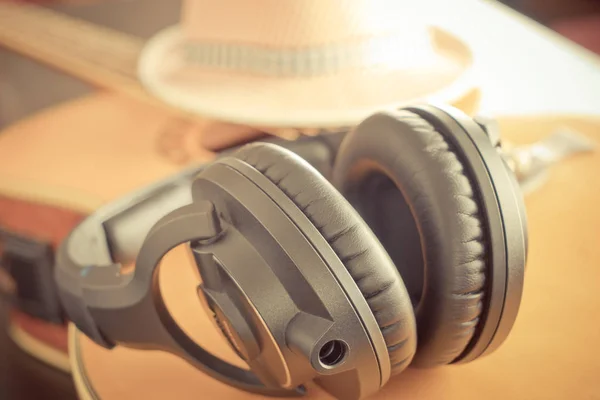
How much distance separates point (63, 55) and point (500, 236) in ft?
2.95

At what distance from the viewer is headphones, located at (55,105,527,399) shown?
36cm

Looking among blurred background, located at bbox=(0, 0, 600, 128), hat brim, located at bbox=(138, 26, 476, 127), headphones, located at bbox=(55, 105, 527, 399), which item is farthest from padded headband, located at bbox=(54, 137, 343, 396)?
blurred background, located at bbox=(0, 0, 600, 128)

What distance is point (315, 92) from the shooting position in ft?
2.49

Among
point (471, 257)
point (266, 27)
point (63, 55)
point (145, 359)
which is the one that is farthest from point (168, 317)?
point (63, 55)

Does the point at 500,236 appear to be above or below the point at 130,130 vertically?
above

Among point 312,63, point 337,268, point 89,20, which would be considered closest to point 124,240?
point 337,268

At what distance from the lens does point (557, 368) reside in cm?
50

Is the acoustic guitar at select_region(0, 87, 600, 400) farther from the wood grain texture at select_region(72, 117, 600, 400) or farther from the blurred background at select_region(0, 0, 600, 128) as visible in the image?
the blurred background at select_region(0, 0, 600, 128)

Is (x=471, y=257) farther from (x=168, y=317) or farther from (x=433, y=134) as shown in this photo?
(x=168, y=317)

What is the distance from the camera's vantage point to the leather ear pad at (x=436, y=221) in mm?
391

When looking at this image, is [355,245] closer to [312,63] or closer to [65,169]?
[312,63]

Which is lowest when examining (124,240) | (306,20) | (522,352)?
(522,352)

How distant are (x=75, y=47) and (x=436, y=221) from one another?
3.02ft

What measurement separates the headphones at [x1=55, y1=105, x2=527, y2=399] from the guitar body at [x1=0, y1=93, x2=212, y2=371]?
39cm
